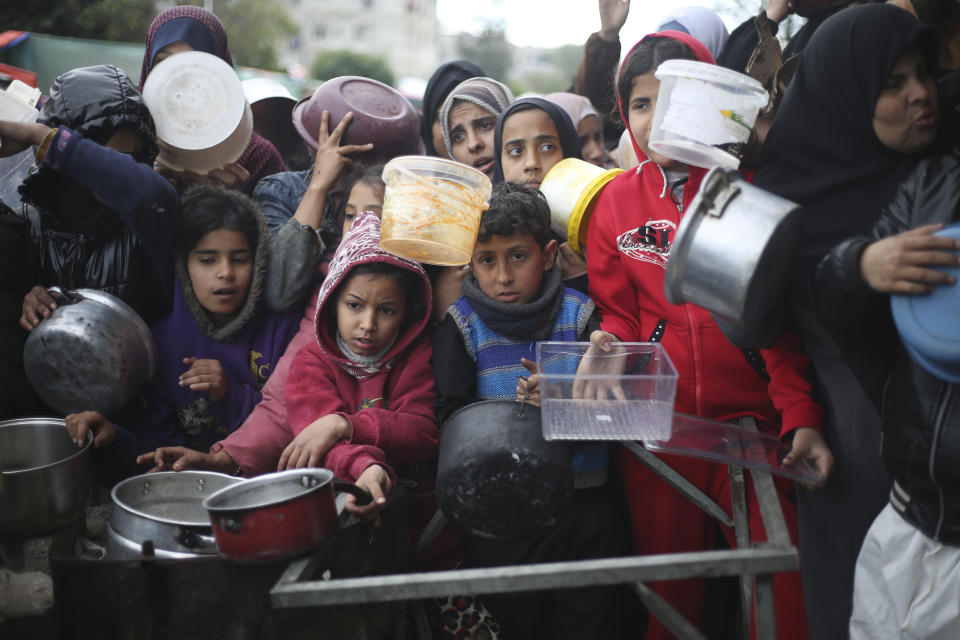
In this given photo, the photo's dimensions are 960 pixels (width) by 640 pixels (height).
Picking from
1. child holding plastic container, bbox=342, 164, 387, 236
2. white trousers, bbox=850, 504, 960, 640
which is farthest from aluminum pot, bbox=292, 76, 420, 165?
white trousers, bbox=850, 504, 960, 640

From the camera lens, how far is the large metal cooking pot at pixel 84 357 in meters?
2.51

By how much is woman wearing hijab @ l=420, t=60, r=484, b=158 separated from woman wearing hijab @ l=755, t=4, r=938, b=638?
97.0 inches

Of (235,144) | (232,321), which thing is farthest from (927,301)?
(235,144)

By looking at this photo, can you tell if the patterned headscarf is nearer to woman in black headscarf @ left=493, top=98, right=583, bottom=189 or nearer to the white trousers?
woman in black headscarf @ left=493, top=98, right=583, bottom=189

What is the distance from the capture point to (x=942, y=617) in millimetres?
1596

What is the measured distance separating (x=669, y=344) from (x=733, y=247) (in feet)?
2.59

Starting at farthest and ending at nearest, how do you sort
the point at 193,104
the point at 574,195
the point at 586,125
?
1. the point at 586,125
2. the point at 193,104
3. the point at 574,195

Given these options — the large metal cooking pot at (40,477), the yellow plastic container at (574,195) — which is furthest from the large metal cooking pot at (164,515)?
the yellow plastic container at (574,195)

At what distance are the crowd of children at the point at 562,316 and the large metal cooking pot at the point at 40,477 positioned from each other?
0.54 feet

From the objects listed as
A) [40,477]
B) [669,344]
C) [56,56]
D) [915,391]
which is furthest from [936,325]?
[56,56]

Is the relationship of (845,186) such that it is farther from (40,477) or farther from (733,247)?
(40,477)

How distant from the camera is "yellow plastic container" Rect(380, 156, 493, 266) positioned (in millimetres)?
2334

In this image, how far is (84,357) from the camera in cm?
251

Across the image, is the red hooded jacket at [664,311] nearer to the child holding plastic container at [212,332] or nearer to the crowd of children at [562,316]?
the crowd of children at [562,316]
